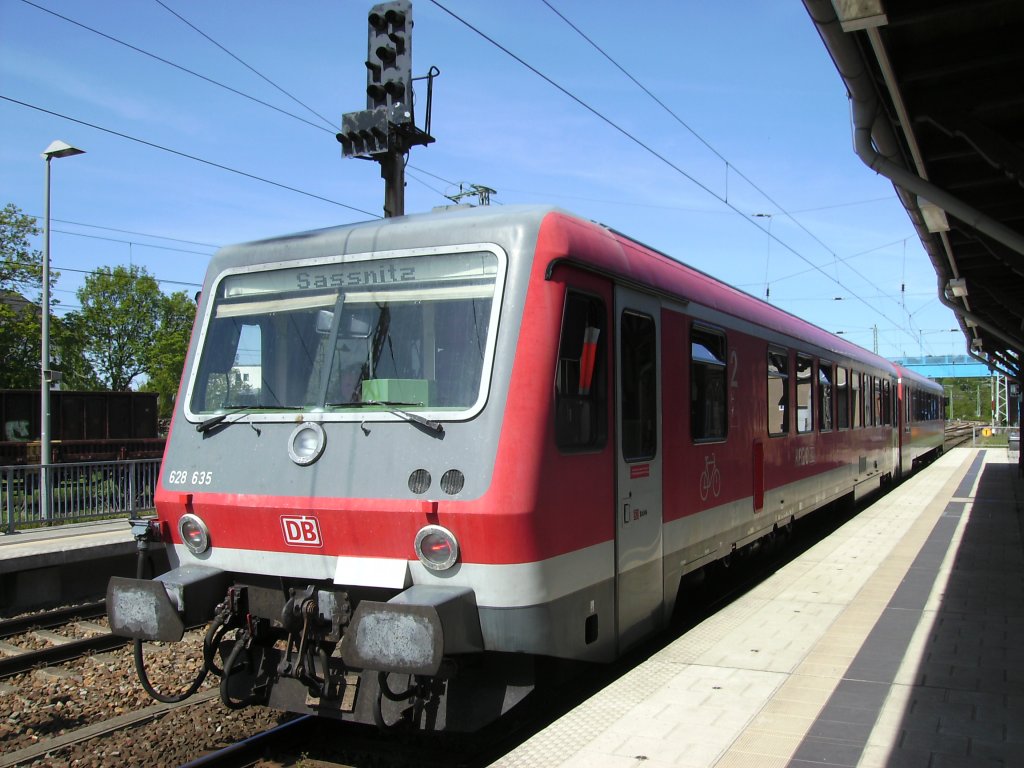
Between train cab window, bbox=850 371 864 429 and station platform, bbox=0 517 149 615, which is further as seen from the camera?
train cab window, bbox=850 371 864 429

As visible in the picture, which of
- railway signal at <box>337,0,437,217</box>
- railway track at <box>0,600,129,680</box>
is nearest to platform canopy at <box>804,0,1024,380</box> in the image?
railway signal at <box>337,0,437,217</box>

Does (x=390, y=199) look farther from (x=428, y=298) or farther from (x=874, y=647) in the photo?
(x=874, y=647)

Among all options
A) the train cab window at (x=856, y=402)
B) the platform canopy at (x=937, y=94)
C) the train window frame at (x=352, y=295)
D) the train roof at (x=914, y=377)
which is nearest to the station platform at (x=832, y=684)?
the train window frame at (x=352, y=295)

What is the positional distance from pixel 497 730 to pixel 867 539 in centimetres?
771

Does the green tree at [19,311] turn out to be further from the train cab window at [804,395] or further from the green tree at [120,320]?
the train cab window at [804,395]

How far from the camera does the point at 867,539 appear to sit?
11.5 metres

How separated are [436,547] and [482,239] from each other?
66.8 inches

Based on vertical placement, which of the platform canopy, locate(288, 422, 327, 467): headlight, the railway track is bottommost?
the railway track

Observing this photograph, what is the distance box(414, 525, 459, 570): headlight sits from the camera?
4410 mm

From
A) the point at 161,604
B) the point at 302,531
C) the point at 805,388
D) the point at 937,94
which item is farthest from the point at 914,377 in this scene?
the point at 161,604

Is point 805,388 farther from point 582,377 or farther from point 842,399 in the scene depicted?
point 582,377

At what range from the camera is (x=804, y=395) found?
1040 centimetres

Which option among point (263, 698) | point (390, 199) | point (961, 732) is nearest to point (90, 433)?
point (390, 199)

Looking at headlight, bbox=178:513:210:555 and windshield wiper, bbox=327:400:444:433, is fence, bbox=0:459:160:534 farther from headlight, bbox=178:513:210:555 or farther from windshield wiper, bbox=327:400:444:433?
windshield wiper, bbox=327:400:444:433
